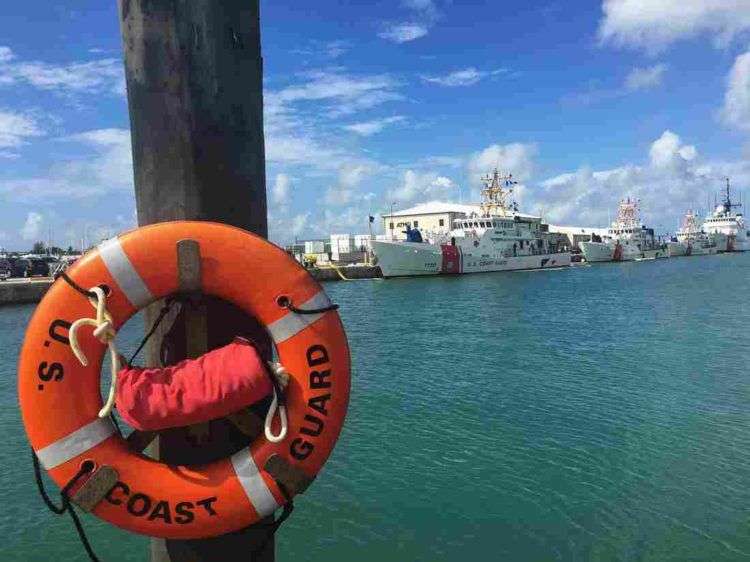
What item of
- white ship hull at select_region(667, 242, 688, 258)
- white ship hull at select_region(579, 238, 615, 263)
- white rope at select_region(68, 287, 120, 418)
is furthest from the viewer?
white ship hull at select_region(667, 242, 688, 258)

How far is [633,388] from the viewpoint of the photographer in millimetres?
10195

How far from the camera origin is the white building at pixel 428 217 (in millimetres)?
62500

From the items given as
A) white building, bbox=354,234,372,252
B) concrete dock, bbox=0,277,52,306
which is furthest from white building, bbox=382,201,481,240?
concrete dock, bbox=0,277,52,306

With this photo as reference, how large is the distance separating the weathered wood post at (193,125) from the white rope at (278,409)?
0.61ft

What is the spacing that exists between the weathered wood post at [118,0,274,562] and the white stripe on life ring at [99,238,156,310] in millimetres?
200

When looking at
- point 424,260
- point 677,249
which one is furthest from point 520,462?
point 677,249

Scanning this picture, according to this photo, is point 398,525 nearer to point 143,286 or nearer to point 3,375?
point 143,286

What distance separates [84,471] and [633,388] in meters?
9.75

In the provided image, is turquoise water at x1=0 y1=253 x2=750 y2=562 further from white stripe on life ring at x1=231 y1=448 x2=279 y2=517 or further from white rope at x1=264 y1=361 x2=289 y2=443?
white rope at x1=264 y1=361 x2=289 y2=443

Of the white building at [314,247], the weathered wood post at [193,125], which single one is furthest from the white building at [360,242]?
the weathered wood post at [193,125]

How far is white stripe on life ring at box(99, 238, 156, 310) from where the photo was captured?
1.95 metres

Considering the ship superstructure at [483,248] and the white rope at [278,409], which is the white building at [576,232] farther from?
the white rope at [278,409]

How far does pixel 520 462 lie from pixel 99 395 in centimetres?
568

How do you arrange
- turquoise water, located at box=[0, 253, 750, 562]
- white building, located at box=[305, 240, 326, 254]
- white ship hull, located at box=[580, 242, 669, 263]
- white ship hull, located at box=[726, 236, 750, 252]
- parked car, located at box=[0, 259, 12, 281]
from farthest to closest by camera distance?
white ship hull, located at box=[726, 236, 750, 252] < white ship hull, located at box=[580, 242, 669, 263] < white building, located at box=[305, 240, 326, 254] < parked car, located at box=[0, 259, 12, 281] < turquoise water, located at box=[0, 253, 750, 562]
